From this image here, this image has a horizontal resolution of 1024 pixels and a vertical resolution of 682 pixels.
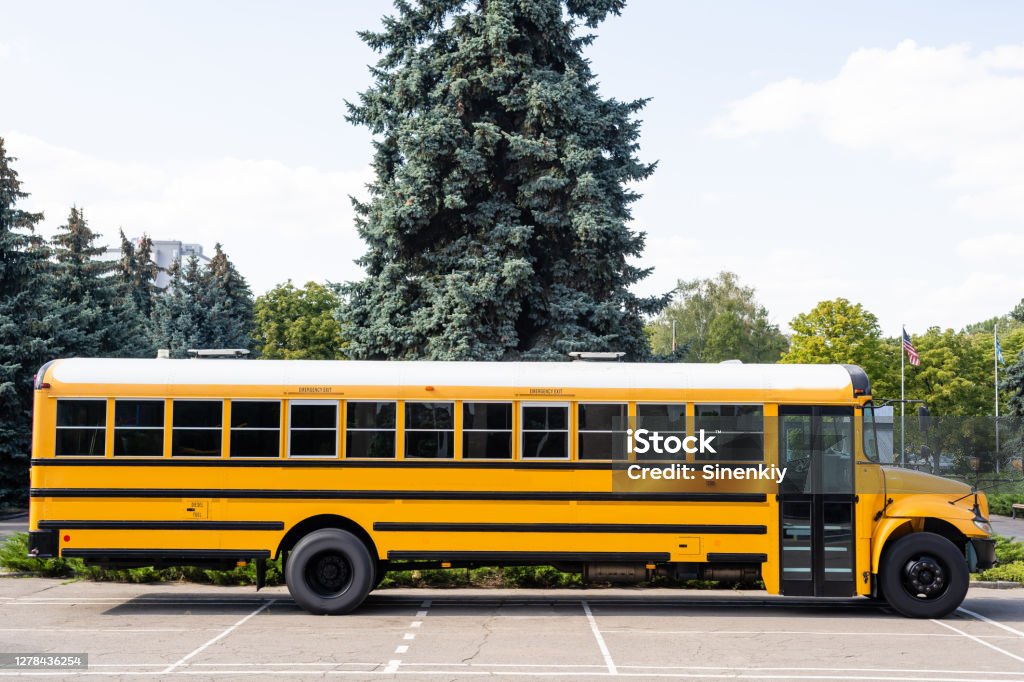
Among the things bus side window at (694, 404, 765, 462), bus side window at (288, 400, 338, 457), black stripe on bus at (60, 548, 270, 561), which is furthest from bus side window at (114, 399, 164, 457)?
bus side window at (694, 404, 765, 462)

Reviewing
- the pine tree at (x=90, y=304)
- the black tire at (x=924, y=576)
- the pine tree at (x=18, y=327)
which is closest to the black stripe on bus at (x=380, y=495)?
the black tire at (x=924, y=576)

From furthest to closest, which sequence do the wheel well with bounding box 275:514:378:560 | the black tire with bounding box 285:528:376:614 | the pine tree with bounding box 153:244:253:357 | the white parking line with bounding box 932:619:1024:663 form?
the pine tree with bounding box 153:244:253:357 < the wheel well with bounding box 275:514:378:560 < the black tire with bounding box 285:528:376:614 < the white parking line with bounding box 932:619:1024:663

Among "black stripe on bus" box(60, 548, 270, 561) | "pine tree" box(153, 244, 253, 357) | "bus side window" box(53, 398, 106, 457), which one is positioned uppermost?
"pine tree" box(153, 244, 253, 357)

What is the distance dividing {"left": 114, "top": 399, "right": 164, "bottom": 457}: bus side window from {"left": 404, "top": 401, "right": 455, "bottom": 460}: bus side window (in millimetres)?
Answer: 3023

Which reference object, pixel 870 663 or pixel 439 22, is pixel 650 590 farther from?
pixel 439 22

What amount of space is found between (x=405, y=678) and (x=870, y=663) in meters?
4.56

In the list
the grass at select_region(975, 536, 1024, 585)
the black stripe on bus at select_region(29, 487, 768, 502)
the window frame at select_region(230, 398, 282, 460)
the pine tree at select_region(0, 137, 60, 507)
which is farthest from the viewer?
the pine tree at select_region(0, 137, 60, 507)

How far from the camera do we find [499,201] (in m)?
24.0

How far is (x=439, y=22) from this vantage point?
25484 millimetres

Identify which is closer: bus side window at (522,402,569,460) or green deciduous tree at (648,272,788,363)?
bus side window at (522,402,569,460)

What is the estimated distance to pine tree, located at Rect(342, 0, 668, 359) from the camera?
23156mm

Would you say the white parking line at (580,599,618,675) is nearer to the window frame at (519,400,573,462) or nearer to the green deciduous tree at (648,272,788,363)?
the window frame at (519,400,573,462)

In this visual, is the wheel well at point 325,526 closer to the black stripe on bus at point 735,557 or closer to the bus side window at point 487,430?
the bus side window at point 487,430

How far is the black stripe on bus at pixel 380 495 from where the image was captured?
1241 centimetres
